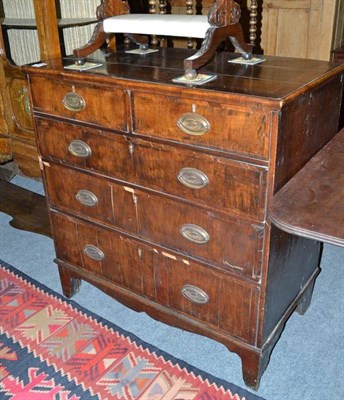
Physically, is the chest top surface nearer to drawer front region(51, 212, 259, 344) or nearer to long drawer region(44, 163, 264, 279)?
long drawer region(44, 163, 264, 279)

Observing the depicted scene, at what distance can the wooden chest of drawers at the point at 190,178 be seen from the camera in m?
1.31

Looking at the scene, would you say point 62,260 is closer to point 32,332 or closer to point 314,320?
point 32,332

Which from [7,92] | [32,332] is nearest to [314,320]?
[32,332]

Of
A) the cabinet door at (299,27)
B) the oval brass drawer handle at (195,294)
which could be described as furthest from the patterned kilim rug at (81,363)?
the cabinet door at (299,27)

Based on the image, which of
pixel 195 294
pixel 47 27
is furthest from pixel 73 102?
pixel 47 27

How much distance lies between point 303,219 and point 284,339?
38.4 inches

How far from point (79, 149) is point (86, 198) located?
7.9 inches

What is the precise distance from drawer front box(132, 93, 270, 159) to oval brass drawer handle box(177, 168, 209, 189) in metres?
0.09

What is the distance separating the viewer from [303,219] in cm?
107

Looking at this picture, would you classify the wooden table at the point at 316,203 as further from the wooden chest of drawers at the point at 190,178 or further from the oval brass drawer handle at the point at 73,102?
the oval brass drawer handle at the point at 73,102

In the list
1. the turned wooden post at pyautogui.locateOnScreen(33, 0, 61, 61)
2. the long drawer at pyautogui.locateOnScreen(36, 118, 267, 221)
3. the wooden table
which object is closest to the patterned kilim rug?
the long drawer at pyautogui.locateOnScreen(36, 118, 267, 221)

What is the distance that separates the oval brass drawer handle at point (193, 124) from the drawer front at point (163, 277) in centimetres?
47

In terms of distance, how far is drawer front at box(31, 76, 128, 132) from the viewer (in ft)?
4.97

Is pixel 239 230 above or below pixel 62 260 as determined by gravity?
above
